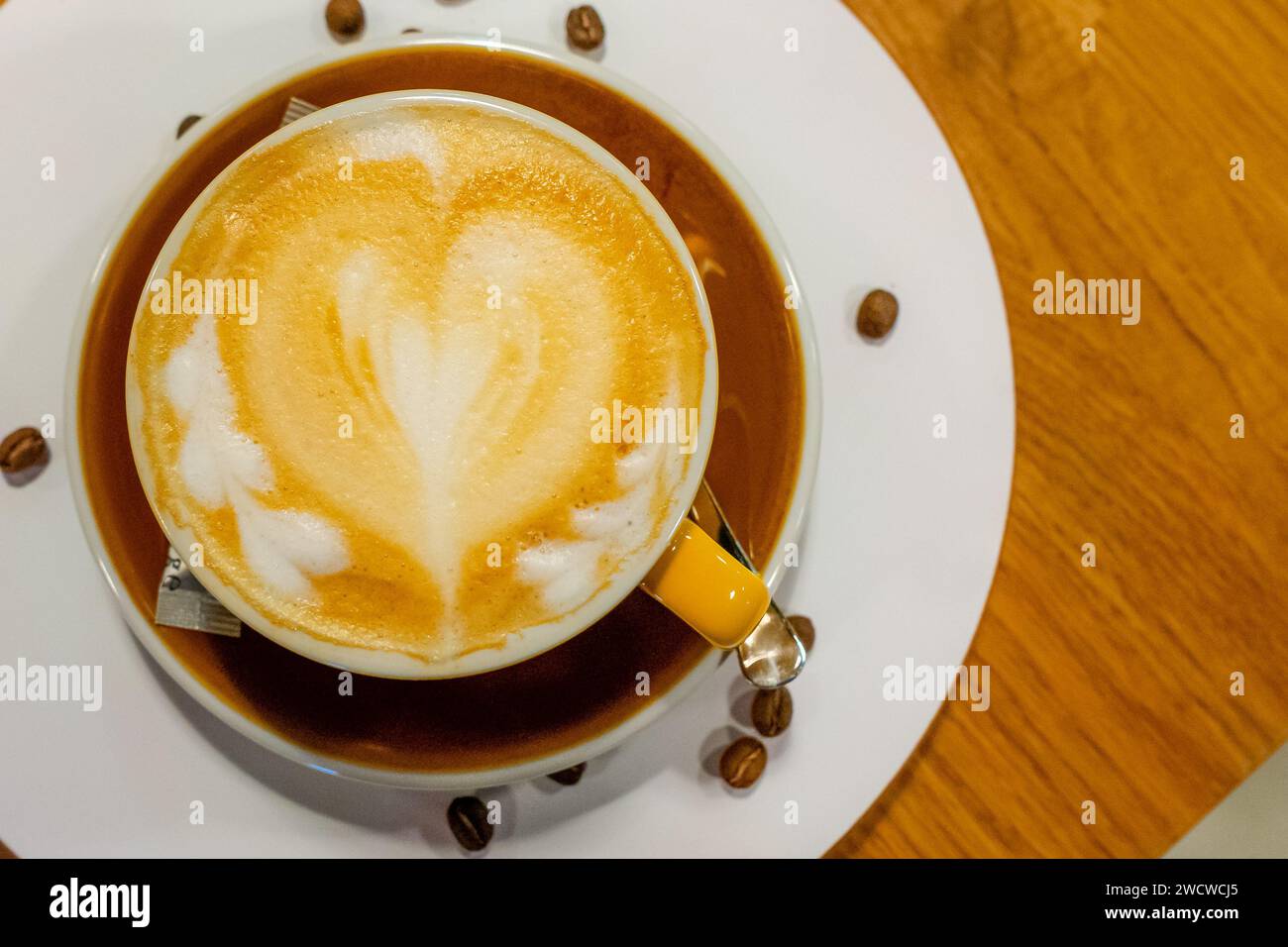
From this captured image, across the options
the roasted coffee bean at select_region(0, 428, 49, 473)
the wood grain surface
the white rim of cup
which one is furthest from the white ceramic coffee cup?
the wood grain surface

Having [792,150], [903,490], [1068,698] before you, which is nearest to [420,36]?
[792,150]

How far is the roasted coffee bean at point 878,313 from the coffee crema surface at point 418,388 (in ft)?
0.81

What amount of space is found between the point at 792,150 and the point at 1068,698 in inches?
23.6

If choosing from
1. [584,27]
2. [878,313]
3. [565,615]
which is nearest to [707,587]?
[565,615]

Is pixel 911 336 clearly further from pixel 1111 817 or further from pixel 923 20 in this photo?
pixel 1111 817

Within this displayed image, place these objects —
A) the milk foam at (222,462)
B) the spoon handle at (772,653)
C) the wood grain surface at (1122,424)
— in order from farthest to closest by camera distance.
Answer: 1. the wood grain surface at (1122,424)
2. the spoon handle at (772,653)
3. the milk foam at (222,462)

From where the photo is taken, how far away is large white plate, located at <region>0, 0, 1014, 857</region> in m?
0.81

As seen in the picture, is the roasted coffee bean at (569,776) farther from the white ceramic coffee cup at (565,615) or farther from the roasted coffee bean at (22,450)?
the roasted coffee bean at (22,450)

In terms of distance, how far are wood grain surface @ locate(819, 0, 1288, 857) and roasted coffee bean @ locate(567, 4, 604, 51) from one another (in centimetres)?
27

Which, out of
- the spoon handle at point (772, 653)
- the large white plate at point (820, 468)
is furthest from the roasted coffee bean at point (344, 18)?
the spoon handle at point (772, 653)

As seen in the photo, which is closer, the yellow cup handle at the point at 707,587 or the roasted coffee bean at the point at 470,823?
the yellow cup handle at the point at 707,587

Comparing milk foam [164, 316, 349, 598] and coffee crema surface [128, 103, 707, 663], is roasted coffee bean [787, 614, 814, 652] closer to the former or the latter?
coffee crema surface [128, 103, 707, 663]

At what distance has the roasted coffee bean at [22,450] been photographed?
0.79m

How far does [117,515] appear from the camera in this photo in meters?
0.75
